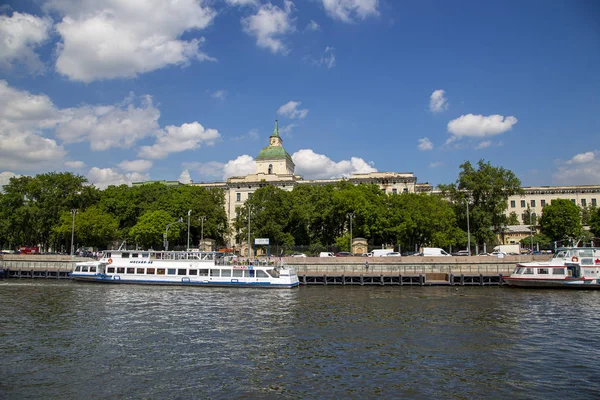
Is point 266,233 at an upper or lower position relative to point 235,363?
upper

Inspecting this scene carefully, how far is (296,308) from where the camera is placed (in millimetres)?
37875

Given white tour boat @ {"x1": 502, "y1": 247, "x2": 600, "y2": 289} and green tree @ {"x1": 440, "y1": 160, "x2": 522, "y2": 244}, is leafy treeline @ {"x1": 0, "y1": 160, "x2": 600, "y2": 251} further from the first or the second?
white tour boat @ {"x1": 502, "y1": 247, "x2": 600, "y2": 289}

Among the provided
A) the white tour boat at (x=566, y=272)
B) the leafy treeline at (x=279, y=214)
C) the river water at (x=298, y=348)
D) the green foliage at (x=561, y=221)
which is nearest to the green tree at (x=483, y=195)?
→ the leafy treeline at (x=279, y=214)

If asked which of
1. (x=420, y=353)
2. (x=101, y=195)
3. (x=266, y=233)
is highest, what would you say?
(x=101, y=195)

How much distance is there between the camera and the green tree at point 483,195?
279 feet

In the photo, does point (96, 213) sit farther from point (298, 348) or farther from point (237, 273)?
point (298, 348)

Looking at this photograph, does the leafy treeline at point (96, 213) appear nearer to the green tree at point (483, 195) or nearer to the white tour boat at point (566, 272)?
the green tree at point (483, 195)

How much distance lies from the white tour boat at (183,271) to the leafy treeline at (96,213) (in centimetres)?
2423

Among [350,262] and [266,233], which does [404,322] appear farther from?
[266,233]

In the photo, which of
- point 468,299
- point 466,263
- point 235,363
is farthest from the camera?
point 466,263

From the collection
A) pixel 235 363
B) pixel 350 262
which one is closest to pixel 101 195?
pixel 350 262

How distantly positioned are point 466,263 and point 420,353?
4123 cm

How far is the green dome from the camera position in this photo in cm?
11906

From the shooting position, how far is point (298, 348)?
24.5m
